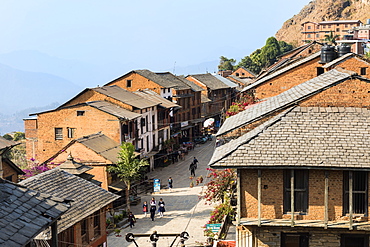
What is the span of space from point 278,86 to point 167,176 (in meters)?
23.6

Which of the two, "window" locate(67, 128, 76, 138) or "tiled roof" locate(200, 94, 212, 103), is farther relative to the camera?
"tiled roof" locate(200, 94, 212, 103)

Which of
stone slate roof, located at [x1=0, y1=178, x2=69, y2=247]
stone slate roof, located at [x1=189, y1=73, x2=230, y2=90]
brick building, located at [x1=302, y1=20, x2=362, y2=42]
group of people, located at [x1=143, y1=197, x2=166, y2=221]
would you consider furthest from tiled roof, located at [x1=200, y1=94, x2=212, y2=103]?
stone slate roof, located at [x1=0, y1=178, x2=69, y2=247]

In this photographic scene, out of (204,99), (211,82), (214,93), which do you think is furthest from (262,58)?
(204,99)

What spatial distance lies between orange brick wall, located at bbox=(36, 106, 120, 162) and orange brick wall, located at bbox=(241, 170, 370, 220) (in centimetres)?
3735

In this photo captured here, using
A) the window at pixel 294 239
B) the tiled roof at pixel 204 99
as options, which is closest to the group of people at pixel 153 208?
the window at pixel 294 239

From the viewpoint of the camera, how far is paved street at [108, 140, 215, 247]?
4041 cm

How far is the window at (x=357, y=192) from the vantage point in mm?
21047

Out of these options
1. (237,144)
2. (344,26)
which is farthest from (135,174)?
(344,26)

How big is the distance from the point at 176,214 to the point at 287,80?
14.2 metres

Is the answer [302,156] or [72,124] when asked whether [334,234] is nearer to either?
[302,156]

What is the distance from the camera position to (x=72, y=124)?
59500 millimetres

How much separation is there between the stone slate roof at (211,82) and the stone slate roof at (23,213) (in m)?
92.6

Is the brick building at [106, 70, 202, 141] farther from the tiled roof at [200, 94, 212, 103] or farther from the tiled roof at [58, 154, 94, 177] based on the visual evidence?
the tiled roof at [58, 154, 94, 177]

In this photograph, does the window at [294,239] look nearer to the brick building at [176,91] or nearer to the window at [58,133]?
the window at [58,133]
